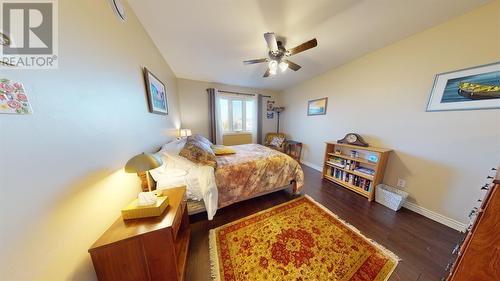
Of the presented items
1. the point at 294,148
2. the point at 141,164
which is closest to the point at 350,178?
the point at 294,148

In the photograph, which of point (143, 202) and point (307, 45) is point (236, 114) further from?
point (143, 202)

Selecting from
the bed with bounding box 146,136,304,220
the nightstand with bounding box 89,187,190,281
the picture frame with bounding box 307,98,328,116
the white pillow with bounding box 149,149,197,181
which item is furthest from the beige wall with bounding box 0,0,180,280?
the picture frame with bounding box 307,98,328,116

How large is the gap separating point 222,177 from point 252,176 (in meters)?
0.44

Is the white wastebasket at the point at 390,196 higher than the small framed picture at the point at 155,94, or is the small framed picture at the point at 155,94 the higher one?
the small framed picture at the point at 155,94

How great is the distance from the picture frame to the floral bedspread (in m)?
1.71

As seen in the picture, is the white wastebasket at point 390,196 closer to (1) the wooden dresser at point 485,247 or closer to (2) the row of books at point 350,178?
(2) the row of books at point 350,178

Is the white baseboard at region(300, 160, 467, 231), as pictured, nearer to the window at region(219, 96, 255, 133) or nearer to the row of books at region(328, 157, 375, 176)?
the row of books at region(328, 157, 375, 176)

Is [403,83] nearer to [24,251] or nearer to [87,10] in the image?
[87,10]

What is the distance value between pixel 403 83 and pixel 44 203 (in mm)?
3600

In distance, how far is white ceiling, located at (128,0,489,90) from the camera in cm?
140

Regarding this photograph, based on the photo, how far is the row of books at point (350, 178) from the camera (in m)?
2.30

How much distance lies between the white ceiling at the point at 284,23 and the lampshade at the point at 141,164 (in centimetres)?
154

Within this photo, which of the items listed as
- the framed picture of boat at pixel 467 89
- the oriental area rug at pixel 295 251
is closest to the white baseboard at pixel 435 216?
the oriental area rug at pixel 295 251

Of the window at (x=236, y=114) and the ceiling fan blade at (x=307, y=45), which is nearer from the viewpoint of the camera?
the ceiling fan blade at (x=307, y=45)
